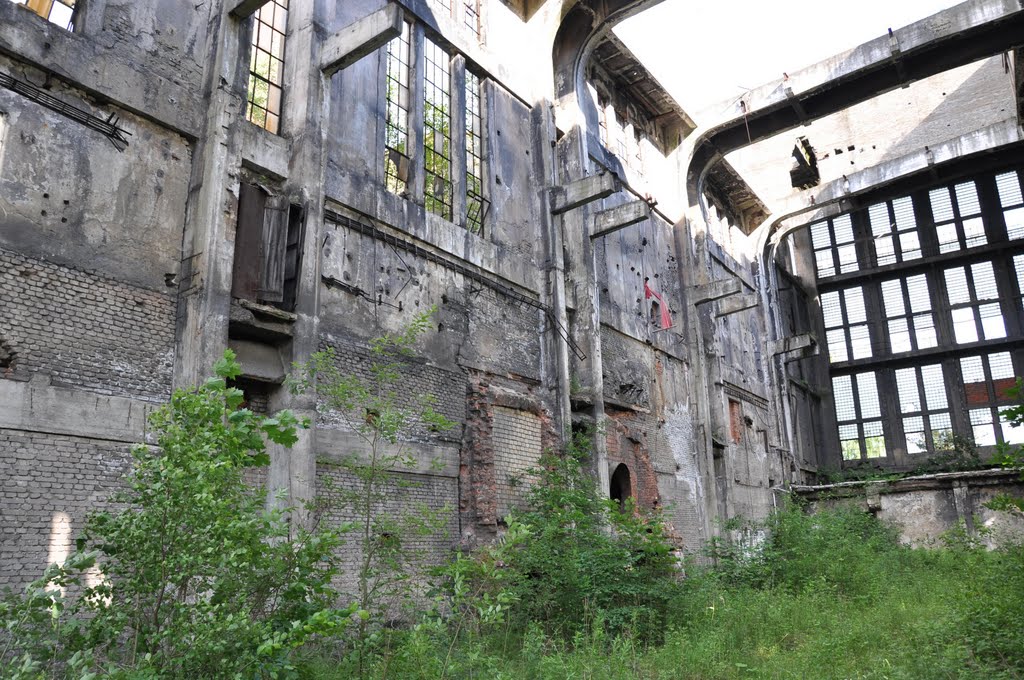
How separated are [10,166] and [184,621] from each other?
4.93 metres

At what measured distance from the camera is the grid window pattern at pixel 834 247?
3008 cm

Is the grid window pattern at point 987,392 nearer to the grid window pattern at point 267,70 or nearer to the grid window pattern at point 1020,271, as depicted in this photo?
the grid window pattern at point 1020,271

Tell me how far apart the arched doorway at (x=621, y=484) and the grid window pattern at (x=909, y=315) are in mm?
17080

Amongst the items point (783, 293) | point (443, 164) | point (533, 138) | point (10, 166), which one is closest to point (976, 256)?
point (783, 293)

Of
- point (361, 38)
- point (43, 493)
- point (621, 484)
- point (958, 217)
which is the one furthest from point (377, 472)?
point (958, 217)

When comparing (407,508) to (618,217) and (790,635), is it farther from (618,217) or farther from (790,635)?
(618,217)

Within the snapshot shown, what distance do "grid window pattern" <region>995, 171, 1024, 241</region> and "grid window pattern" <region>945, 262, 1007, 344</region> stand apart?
1342 mm

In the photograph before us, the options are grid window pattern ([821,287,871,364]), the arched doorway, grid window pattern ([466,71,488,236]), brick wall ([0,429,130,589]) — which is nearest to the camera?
brick wall ([0,429,130,589])

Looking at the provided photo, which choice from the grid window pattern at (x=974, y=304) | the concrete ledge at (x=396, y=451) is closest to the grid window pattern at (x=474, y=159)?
the concrete ledge at (x=396, y=451)

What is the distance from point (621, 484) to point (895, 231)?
61.9ft

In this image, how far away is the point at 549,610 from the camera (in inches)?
373

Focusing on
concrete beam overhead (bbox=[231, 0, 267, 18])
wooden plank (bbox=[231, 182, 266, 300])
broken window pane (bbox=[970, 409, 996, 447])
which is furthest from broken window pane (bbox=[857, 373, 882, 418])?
concrete beam overhead (bbox=[231, 0, 267, 18])

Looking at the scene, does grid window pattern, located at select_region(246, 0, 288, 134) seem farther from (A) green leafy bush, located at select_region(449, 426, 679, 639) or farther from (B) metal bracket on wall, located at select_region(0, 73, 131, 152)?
(A) green leafy bush, located at select_region(449, 426, 679, 639)

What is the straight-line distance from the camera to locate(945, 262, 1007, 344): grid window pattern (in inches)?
1070
